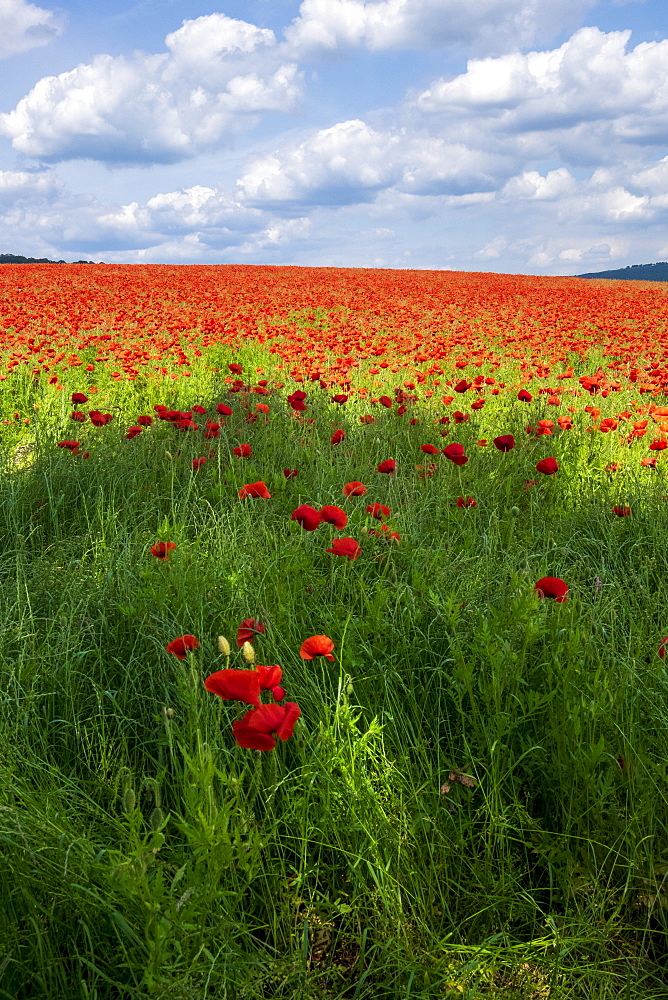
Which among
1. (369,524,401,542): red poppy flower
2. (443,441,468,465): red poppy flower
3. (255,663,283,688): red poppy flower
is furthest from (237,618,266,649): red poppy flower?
(443,441,468,465): red poppy flower

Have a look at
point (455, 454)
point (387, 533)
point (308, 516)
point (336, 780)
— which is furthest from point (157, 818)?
point (455, 454)

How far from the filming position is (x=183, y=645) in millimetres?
1549

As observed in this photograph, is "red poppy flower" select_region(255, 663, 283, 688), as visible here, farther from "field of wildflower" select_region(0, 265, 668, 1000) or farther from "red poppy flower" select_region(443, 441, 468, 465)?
"red poppy flower" select_region(443, 441, 468, 465)

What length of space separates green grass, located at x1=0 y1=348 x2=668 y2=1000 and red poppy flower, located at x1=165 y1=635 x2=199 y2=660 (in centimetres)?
3

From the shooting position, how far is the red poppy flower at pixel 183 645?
4.93ft

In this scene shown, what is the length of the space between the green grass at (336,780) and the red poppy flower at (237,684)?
A: 0.09 metres

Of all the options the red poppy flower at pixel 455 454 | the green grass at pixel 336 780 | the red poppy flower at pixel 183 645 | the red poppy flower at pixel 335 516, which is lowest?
the green grass at pixel 336 780

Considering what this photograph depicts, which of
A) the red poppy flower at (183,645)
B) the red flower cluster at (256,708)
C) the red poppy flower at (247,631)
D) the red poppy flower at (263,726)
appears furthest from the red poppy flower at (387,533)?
the red poppy flower at (263,726)

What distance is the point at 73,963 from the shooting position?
3.98 feet

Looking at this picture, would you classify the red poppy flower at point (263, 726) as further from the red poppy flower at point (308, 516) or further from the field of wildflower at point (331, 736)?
the red poppy flower at point (308, 516)

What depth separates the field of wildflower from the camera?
119 centimetres

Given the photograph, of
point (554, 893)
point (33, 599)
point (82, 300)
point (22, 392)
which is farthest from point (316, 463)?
point (82, 300)

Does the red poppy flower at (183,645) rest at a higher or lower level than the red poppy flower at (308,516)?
lower

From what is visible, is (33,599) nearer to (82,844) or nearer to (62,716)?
(62,716)
